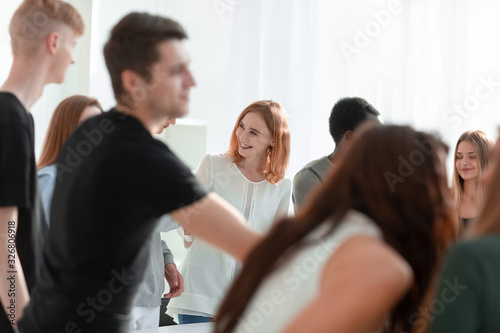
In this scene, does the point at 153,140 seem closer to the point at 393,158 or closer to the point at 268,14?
the point at 393,158

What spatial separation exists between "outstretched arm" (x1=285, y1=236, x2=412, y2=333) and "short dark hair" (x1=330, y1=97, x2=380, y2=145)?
2184 millimetres

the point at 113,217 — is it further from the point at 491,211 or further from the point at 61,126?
the point at 61,126

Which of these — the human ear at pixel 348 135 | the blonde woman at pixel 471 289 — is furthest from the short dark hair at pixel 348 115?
the blonde woman at pixel 471 289

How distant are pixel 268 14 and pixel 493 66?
1.86 meters

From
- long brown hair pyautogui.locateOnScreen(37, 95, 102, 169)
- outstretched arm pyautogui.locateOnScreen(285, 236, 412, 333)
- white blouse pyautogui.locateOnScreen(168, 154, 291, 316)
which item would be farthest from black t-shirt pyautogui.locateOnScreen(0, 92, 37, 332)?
white blouse pyautogui.locateOnScreen(168, 154, 291, 316)

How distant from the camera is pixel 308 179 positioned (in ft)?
9.34

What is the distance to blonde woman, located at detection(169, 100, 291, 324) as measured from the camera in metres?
2.91

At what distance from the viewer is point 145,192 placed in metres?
1.27

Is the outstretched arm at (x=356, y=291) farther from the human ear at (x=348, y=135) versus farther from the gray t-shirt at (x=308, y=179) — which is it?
the human ear at (x=348, y=135)

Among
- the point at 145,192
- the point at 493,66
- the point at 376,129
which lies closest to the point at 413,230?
the point at 376,129

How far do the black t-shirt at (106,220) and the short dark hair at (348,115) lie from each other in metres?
1.82

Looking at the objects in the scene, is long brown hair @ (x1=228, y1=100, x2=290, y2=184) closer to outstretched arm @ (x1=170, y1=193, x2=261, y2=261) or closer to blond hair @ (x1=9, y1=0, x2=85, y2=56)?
blond hair @ (x1=9, y1=0, x2=85, y2=56)

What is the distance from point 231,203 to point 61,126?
1070 millimetres

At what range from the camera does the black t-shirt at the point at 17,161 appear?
5.10 ft
